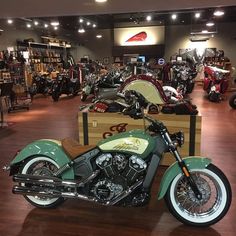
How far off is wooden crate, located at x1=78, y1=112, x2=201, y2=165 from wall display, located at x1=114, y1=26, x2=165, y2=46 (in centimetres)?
1348

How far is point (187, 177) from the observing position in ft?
7.41

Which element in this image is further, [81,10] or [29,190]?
[81,10]

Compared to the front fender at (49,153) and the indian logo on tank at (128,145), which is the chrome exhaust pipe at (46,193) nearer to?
the front fender at (49,153)

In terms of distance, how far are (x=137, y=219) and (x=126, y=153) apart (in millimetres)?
638

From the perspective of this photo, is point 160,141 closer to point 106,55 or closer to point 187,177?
point 187,177

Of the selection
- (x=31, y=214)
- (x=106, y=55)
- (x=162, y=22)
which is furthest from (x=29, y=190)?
(x=106, y=55)

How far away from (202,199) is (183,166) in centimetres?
35

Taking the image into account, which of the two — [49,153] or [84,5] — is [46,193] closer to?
[49,153]

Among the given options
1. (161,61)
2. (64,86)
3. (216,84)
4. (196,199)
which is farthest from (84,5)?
(161,61)

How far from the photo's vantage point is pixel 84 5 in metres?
4.25

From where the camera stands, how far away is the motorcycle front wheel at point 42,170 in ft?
8.43

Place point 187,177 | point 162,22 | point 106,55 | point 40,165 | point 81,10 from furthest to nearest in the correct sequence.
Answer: point 106,55, point 162,22, point 81,10, point 40,165, point 187,177

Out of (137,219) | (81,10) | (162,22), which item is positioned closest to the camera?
(137,219)

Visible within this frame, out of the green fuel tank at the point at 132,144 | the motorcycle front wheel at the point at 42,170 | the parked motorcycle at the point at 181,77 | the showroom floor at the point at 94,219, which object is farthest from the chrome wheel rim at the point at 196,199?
the parked motorcycle at the point at 181,77
